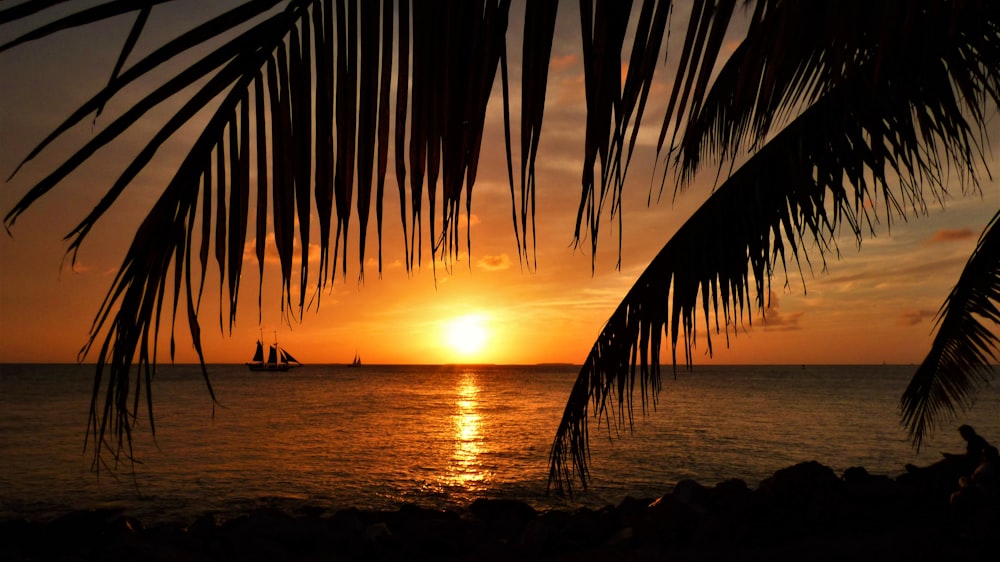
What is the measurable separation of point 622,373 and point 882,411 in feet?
151

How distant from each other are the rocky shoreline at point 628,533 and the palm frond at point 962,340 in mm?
1275

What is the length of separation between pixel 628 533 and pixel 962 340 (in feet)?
13.8

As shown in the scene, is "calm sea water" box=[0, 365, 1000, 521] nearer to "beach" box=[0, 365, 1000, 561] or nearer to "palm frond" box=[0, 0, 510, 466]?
"beach" box=[0, 365, 1000, 561]

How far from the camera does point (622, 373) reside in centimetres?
417

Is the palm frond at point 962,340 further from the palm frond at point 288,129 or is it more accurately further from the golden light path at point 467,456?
the golden light path at point 467,456

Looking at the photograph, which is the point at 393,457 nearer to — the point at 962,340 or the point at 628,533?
the point at 628,533

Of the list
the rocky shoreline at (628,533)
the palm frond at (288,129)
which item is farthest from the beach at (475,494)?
the palm frond at (288,129)

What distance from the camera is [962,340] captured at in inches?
226

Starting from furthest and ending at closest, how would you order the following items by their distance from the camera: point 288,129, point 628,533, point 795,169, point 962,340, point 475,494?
point 475,494, point 628,533, point 962,340, point 795,169, point 288,129

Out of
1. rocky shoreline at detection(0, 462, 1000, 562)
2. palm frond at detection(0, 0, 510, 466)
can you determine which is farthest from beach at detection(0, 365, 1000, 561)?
palm frond at detection(0, 0, 510, 466)

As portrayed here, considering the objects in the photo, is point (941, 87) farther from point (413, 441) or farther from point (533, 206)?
point (413, 441)

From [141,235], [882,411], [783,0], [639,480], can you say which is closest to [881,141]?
[783,0]

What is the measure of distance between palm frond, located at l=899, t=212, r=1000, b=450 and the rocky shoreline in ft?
4.18

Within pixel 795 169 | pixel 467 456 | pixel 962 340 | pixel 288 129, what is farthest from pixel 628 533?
pixel 467 456
